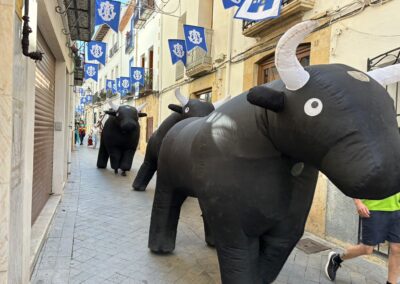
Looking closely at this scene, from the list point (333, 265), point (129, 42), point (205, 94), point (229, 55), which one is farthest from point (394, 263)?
point (129, 42)

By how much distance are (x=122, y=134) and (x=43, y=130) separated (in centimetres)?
419

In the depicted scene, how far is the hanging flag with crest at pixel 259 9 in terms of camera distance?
18.9 feet

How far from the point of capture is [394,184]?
1.94 m

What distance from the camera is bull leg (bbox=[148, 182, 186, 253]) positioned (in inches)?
165

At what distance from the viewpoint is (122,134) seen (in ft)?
32.6

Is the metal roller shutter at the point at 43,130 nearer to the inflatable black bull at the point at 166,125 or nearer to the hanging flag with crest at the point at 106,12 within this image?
the hanging flag with crest at the point at 106,12

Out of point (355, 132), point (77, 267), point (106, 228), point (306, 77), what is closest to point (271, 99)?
point (306, 77)

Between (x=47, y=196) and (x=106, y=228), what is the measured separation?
180cm

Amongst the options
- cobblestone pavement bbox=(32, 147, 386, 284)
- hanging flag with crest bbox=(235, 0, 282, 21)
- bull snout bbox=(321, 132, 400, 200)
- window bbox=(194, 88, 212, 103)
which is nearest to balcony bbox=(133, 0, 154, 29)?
window bbox=(194, 88, 212, 103)

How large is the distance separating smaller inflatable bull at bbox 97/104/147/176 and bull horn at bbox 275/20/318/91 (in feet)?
24.9

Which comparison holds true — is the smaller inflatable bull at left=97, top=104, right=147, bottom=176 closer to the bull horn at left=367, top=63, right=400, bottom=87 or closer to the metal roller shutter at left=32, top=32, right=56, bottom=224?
the metal roller shutter at left=32, top=32, right=56, bottom=224

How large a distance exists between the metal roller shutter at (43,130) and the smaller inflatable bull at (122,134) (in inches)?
111

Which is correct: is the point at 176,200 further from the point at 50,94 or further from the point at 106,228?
the point at 50,94

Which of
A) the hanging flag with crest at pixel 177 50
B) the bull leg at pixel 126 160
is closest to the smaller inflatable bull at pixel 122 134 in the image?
the bull leg at pixel 126 160
